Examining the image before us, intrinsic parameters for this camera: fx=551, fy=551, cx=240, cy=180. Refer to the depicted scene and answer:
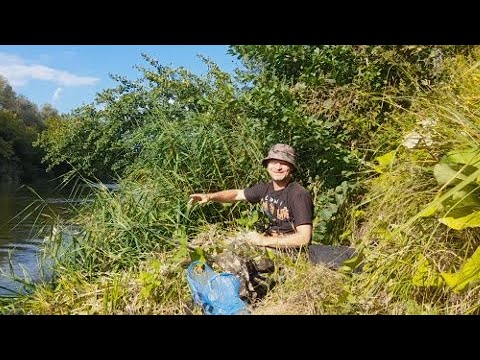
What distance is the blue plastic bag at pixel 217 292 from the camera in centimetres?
286

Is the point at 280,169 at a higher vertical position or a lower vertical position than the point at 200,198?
higher

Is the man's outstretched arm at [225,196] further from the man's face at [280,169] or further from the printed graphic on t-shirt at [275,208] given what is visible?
the man's face at [280,169]

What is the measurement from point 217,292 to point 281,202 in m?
0.96

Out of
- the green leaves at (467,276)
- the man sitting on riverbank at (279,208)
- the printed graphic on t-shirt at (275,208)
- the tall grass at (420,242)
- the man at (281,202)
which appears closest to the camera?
the green leaves at (467,276)

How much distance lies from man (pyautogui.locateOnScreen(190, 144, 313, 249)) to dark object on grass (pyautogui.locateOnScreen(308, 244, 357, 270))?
0.08m

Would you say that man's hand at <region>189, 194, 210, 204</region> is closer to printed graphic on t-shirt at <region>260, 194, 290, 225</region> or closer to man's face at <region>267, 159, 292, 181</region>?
printed graphic on t-shirt at <region>260, 194, 290, 225</region>

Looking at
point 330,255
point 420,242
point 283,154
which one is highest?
point 283,154

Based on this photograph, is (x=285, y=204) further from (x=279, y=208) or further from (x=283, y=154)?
(x=283, y=154)

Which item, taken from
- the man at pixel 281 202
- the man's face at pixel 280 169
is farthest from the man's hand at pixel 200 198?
the man's face at pixel 280 169

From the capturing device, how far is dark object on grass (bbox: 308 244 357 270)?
312 centimetres

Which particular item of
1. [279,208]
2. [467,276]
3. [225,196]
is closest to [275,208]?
[279,208]

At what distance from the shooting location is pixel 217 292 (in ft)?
9.57

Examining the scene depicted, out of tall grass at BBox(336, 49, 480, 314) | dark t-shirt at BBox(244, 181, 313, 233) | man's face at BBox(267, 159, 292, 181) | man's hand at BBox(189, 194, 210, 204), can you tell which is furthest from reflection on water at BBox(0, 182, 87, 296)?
tall grass at BBox(336, 49, 480, 314)
